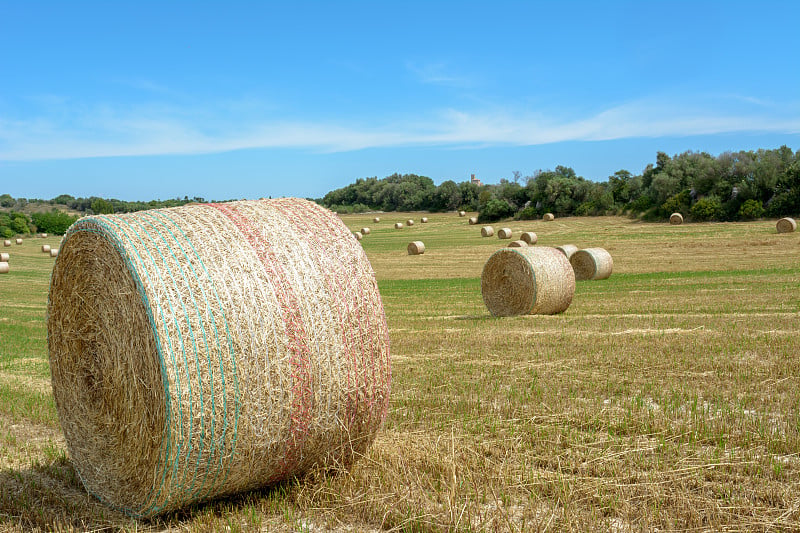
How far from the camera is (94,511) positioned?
15.8ft

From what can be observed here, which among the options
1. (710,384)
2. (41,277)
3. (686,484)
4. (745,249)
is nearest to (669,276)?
(745,249)

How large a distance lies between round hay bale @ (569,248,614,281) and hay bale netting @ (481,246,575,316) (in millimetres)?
7648

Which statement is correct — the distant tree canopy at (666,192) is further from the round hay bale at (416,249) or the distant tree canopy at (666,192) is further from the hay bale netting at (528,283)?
the hay bale netting at (528,283)

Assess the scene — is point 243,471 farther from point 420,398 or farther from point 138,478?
point 420,398

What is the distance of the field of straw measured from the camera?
4.29 meters

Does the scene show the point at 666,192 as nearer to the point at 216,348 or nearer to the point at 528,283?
the point at 528,283

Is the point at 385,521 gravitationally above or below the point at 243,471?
below

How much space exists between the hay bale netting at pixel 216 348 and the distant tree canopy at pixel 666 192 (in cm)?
5002

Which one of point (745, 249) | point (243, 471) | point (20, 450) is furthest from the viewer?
point (745, 249)

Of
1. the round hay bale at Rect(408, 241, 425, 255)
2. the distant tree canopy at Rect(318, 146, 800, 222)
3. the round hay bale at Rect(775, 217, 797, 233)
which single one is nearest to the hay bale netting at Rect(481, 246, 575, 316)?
the round hay bale at Rect(408, 241, 425, 255)

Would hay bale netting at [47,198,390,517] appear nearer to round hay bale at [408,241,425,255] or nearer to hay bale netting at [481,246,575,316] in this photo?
hay bale netting at [481,246,575,316]

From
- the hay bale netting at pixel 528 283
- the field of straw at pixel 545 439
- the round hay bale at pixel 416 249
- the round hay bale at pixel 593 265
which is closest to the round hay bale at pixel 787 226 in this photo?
the round hay bale at pixel 593 265

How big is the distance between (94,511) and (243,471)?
130 centimetres

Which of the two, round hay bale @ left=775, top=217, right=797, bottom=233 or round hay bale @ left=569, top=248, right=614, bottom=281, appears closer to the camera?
round hay bale @ left=569, top=248, right=614, bottom=281
